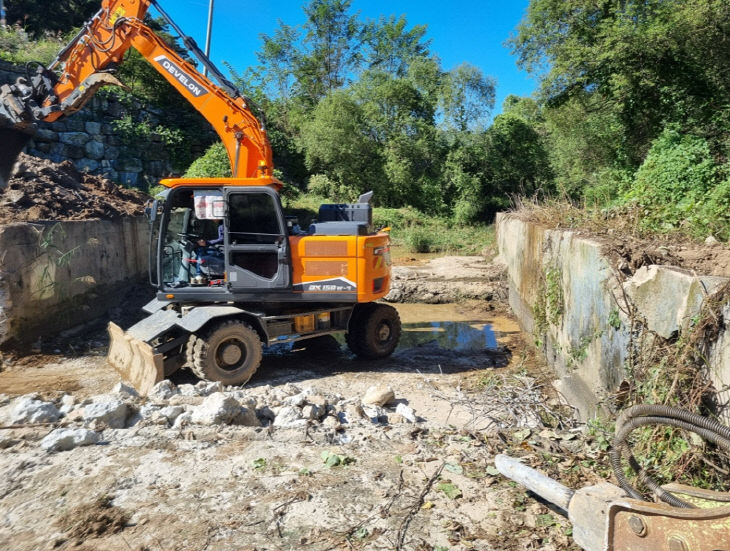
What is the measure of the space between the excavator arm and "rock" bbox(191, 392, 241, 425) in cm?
336

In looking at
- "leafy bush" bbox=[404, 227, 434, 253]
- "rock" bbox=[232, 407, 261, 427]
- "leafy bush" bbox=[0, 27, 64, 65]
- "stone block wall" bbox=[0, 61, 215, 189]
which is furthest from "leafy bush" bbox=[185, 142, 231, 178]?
"rock" bbox=[232, 407, 261, 427]

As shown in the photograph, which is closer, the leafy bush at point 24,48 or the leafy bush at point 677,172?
the leafy bush at point 677,172

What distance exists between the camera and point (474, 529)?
3076 millimetres

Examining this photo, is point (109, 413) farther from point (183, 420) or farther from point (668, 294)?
point (668, 294)

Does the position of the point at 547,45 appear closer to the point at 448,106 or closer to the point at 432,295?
the point at 432,295

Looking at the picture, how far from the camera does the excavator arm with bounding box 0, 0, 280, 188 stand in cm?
→ 680

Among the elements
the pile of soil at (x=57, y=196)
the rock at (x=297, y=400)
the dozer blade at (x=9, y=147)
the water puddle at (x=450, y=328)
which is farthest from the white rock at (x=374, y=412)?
the dozer blade at (x=9, y=147)

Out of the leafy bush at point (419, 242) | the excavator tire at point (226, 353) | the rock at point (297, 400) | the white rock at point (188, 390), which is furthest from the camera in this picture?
the leafy bush at point (419, 242)

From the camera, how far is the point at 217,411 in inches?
172

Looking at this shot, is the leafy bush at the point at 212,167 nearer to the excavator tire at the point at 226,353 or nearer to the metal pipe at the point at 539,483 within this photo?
the excavator tire at the point at 226,353

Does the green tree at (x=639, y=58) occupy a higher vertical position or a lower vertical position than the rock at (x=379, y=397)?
higher

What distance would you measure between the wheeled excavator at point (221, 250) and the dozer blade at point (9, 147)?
2 cm

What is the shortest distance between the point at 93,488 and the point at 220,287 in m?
3.12

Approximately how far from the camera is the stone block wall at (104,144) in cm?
1360
